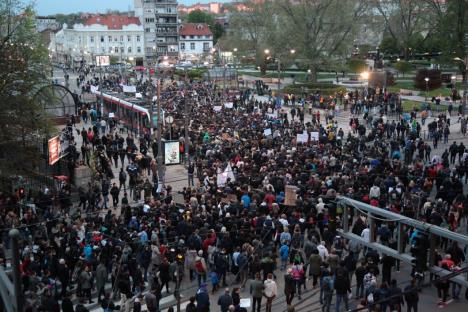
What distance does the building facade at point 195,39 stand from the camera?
124m

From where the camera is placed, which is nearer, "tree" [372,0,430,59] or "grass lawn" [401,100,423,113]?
"grass lawn" [401,100,423,113]

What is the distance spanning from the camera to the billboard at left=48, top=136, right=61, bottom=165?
901 inches

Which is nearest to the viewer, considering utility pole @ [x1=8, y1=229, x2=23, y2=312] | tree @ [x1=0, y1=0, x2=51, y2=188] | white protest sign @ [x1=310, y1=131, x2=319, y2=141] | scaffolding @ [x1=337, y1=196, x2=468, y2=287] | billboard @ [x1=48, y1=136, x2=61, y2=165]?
utility pole @ [x1=8, y1=229, x2=23, y2=312]

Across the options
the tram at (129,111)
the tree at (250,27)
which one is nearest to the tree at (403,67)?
the tree at (250,27)

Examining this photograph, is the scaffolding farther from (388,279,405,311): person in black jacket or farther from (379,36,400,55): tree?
(379,36,400,55): tree

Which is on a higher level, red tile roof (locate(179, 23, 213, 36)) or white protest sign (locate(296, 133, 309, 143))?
red tile roof (locate(179, 23, 213, 36))

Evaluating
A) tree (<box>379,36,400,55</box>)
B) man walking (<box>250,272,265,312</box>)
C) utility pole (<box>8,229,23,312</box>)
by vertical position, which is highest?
tree (<box>379,36,400,55</box>)

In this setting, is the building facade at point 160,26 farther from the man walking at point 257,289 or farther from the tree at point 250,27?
the man walking at point 257,289

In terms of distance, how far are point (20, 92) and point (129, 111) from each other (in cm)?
1678

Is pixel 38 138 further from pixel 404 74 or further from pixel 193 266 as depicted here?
pixel 404 74

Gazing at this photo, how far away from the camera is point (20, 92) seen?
917 inches

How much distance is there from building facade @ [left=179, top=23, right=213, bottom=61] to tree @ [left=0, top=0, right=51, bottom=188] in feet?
330

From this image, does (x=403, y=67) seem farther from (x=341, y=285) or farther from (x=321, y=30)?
(x=341, y=285)

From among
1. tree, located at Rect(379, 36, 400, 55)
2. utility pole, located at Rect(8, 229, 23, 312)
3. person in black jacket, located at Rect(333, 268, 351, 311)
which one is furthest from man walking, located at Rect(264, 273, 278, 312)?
tree, located at Rect(379, 36, 400, 55)
